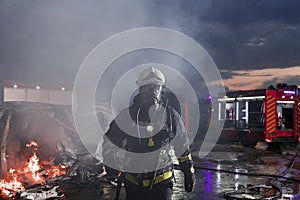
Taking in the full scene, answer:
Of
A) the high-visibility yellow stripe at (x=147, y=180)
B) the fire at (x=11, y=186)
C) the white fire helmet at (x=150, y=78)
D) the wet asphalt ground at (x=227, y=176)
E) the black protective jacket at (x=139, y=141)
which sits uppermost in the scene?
the white fire helmet at (x=150, y=78)

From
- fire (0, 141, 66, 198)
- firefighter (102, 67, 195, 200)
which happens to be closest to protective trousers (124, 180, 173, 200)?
firefighter (102, 67, 195, 200)

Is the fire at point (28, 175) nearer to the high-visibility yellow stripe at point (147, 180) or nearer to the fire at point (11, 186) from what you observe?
the fire at point (11, 186)

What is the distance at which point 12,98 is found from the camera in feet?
34.4

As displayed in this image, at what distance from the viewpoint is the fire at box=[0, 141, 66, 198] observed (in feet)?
22.3

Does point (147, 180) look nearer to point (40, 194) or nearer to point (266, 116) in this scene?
point (40, 194)

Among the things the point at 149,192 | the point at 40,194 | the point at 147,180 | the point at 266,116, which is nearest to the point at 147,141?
the point at 147,180

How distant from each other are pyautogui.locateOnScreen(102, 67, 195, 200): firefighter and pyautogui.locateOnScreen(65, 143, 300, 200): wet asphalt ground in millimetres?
3183

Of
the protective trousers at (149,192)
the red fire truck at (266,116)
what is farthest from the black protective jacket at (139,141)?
the red fire truck at (266,116)

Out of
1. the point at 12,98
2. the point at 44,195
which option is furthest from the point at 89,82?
the point at 44,195

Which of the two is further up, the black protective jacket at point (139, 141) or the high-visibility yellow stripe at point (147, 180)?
the black protective jacket at point (139, 141)

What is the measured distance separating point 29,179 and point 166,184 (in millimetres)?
4760

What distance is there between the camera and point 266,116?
15.0m

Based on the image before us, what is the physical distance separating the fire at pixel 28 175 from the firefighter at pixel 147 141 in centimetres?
403

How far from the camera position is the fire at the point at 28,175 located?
681 cm
